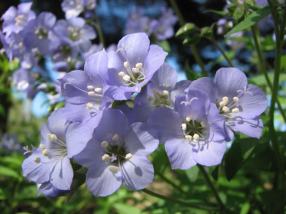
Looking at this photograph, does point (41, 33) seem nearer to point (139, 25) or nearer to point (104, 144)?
point (139, 25)

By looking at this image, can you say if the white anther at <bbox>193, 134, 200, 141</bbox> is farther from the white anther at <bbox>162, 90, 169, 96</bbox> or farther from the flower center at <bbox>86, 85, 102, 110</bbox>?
the flower center at <bbox>86, 85, 102, 110</bbox>

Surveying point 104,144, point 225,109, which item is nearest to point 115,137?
point 104,144

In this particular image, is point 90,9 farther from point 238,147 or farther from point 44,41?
point 238,147

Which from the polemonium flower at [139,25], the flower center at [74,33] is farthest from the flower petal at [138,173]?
the polemonium flower at [139,25]

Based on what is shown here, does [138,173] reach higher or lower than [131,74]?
lower

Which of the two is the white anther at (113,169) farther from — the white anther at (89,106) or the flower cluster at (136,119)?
the white anther at (89,106)
